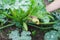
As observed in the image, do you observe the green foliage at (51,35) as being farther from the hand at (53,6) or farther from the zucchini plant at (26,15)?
the hand at (53,6)

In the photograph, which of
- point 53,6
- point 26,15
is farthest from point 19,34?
point 53,6

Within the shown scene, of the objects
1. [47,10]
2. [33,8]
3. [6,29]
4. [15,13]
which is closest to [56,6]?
[47,10]

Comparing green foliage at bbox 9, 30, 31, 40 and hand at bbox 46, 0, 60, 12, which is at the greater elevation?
hand at bbox 46, 0, 60, 12

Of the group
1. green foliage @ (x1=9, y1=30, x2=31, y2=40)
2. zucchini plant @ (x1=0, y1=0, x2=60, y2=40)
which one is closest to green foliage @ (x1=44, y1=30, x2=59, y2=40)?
zucchini plant @ (x1=0, y1=0, x2=60, y2=40)

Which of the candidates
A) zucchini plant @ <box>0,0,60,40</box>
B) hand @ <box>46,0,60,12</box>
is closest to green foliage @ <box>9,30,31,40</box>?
zucchini plant @ <box>0,0,60,40</box>

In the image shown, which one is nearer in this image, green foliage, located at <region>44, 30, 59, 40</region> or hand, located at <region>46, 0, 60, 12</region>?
green foliage, located at <region>44, 30, 59, 40</region>

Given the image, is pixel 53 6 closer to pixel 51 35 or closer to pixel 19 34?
pixel 51 35

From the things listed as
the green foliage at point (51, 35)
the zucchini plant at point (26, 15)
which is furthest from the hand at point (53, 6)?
the green foliage at point (51, 35)

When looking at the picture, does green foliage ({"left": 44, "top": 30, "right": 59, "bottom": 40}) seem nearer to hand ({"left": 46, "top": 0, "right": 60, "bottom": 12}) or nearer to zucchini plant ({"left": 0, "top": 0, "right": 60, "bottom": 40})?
zucchini plant ({"left": 0, "top": 0, "right": 60, "bottom": 40})

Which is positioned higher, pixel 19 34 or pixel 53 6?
pixel 53 6

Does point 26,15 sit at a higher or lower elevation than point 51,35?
higher

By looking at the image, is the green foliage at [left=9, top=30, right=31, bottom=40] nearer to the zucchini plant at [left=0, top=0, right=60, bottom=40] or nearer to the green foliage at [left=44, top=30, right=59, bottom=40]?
the zucchini plant at [left=0, top=0, right=60, bottom=40]
